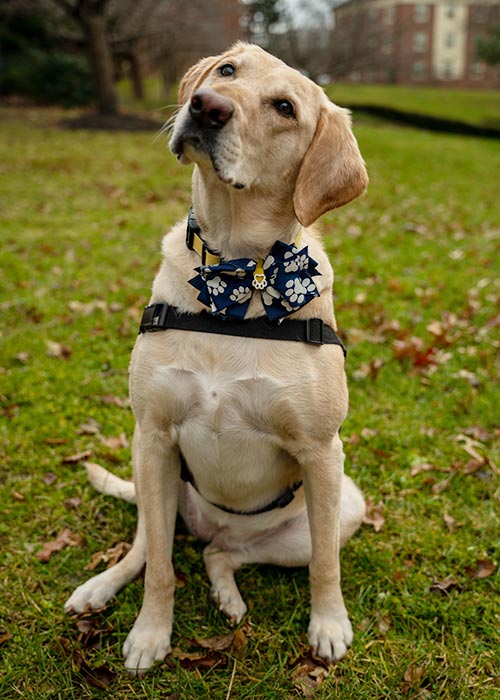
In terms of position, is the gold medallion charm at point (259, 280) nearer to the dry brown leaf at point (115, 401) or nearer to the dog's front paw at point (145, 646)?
the dog's front paw at point (145, 646)

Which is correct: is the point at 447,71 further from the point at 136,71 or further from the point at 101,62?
the point at 101,62

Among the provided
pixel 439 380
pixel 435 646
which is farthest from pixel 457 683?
pixel 439 380

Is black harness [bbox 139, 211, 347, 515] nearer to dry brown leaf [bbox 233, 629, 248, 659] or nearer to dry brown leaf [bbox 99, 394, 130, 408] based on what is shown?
dry brown leaf [bbox 233, 629, 248, 659]

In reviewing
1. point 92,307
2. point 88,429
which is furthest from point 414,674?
point 92,307

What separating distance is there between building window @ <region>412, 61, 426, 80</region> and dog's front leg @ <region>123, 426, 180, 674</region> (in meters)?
60.5

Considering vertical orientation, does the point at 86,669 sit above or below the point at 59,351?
above

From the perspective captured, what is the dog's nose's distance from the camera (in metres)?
2.14

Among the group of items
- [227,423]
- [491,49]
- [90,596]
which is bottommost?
[491,49]

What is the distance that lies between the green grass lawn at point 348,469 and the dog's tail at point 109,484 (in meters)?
0.06

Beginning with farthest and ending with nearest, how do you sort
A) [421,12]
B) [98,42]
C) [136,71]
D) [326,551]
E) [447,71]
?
[447,71], [421,12], [136,71], [98,42], [326,551]

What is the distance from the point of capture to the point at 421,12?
5809 centimetres

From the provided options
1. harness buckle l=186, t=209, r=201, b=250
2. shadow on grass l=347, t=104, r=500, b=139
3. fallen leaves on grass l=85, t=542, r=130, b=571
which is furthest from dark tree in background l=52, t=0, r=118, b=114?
fallen leaves on grass l=85, t=542, r=130, b=571

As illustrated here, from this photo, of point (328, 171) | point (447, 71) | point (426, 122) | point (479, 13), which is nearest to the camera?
point (328, 171)

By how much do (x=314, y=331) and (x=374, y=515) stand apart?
4.42ft
